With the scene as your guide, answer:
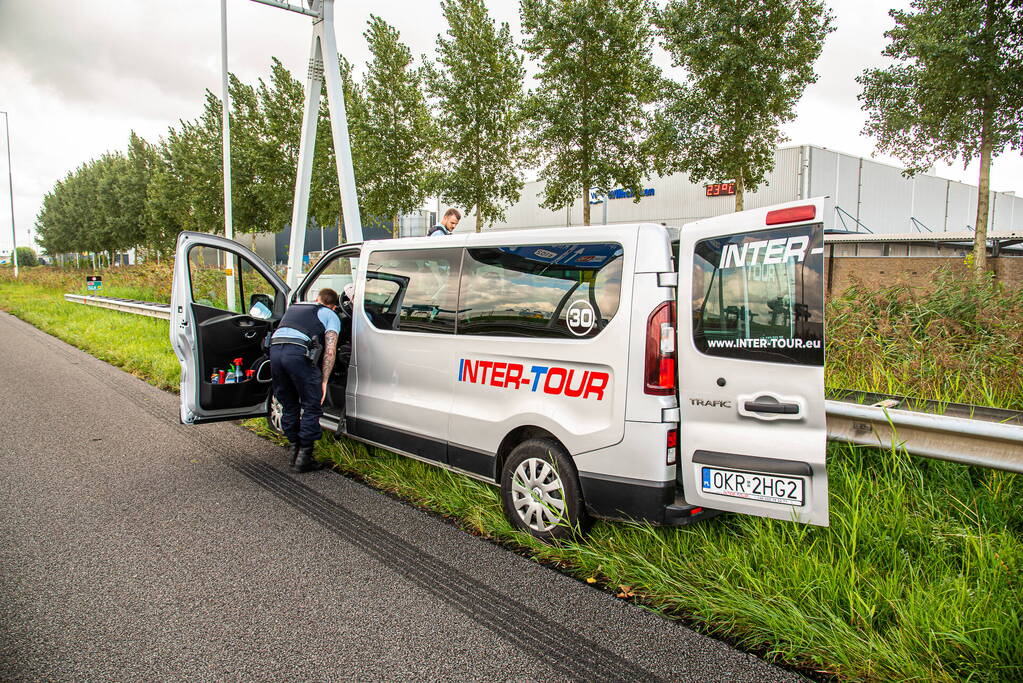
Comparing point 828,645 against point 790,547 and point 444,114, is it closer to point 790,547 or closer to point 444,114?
point 790,547

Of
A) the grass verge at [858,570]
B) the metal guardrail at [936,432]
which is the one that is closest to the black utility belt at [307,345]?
the grass verge at [858,570]

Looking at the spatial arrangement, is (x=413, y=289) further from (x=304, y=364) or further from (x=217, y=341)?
(x=217, y=341)

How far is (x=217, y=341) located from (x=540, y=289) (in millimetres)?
3335

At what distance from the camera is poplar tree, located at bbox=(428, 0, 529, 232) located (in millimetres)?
23031

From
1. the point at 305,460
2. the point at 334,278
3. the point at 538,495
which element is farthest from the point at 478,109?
the point at 538,495

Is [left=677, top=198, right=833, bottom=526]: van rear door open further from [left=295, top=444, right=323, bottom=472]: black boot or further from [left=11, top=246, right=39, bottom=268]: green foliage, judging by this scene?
[left=11, top=246, right=39, bottom=268]: green foliage

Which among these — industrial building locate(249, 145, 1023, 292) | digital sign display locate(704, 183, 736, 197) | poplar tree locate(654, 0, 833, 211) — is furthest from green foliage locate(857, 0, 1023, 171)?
digital sign display locate(704, 183, 736, 197)

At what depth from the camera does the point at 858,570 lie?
9.85ft

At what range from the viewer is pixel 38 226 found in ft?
201

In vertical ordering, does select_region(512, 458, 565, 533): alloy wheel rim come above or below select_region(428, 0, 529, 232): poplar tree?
below

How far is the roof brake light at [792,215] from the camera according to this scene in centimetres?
289

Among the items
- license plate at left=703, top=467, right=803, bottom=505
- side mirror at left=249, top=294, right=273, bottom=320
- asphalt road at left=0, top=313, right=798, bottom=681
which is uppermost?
side mirror at left=249, top=294, right=273, bottom=320

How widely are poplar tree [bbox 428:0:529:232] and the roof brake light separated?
65.9 ft

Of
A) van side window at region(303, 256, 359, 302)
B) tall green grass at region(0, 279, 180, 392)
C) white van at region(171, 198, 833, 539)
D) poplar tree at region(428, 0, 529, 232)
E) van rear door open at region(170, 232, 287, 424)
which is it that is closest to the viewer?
white van at region(171, 198, 833, 539)
